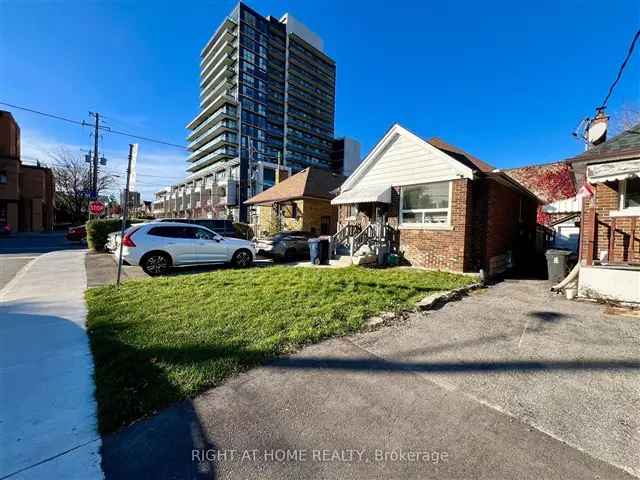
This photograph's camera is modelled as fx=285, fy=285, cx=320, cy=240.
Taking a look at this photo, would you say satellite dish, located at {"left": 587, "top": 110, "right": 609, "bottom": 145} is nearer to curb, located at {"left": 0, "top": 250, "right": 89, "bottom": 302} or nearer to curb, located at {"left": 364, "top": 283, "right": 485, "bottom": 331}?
curb, located at {"left": 364, "top": 283, "right": 485, "bottom": 331}

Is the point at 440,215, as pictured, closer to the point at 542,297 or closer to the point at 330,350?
the point at 542,297

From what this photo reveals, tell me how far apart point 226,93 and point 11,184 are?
4504 cm

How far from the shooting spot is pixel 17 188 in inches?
1270

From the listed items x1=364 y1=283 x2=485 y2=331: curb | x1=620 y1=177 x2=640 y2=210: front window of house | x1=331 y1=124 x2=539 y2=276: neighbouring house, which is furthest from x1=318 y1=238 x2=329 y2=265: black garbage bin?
x1=620 y1=177 x2=640 y2=210: front window of house

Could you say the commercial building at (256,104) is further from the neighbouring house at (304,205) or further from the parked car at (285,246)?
the parked car at (285,246)

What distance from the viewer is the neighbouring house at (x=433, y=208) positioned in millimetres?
9109

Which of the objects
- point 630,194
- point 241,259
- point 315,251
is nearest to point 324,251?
point 315,251

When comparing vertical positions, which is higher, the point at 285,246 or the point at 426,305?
the point at 285,246

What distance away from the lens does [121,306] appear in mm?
5496

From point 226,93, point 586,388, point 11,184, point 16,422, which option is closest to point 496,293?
point 586,388

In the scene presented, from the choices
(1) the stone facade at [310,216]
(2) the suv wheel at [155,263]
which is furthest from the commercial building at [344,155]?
(2) the suv wheel at [155,263]

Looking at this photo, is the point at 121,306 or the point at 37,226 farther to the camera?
the point at 37,226

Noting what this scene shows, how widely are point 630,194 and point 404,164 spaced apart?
600 cm

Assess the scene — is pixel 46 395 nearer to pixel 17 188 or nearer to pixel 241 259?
pixel 241 259
